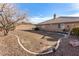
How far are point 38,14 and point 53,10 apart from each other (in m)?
0.22

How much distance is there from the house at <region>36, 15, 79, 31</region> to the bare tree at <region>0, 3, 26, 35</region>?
12.2 inches

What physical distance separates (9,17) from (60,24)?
2.45ft

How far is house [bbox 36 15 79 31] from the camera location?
8.63 feet

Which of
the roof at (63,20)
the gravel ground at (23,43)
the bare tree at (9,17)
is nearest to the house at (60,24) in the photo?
the roof at (63,20)

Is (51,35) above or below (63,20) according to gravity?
below

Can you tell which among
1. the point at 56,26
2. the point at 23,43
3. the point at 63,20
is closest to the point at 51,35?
the point at 56,26

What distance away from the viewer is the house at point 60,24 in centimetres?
263

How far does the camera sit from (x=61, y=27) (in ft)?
8.77

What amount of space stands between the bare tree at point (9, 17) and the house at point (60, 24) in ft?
1.02

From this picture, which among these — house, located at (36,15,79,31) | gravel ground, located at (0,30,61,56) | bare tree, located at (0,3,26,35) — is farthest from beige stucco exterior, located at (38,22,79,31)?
bare tree, located at (0,3,26,35)

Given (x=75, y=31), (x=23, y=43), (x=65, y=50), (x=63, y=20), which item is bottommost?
(x=65, y=50)

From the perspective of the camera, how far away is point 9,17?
2672 millimetres

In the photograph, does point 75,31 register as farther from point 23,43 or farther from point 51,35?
point 23,43

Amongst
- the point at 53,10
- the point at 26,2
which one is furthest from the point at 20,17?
the point at 53,10
